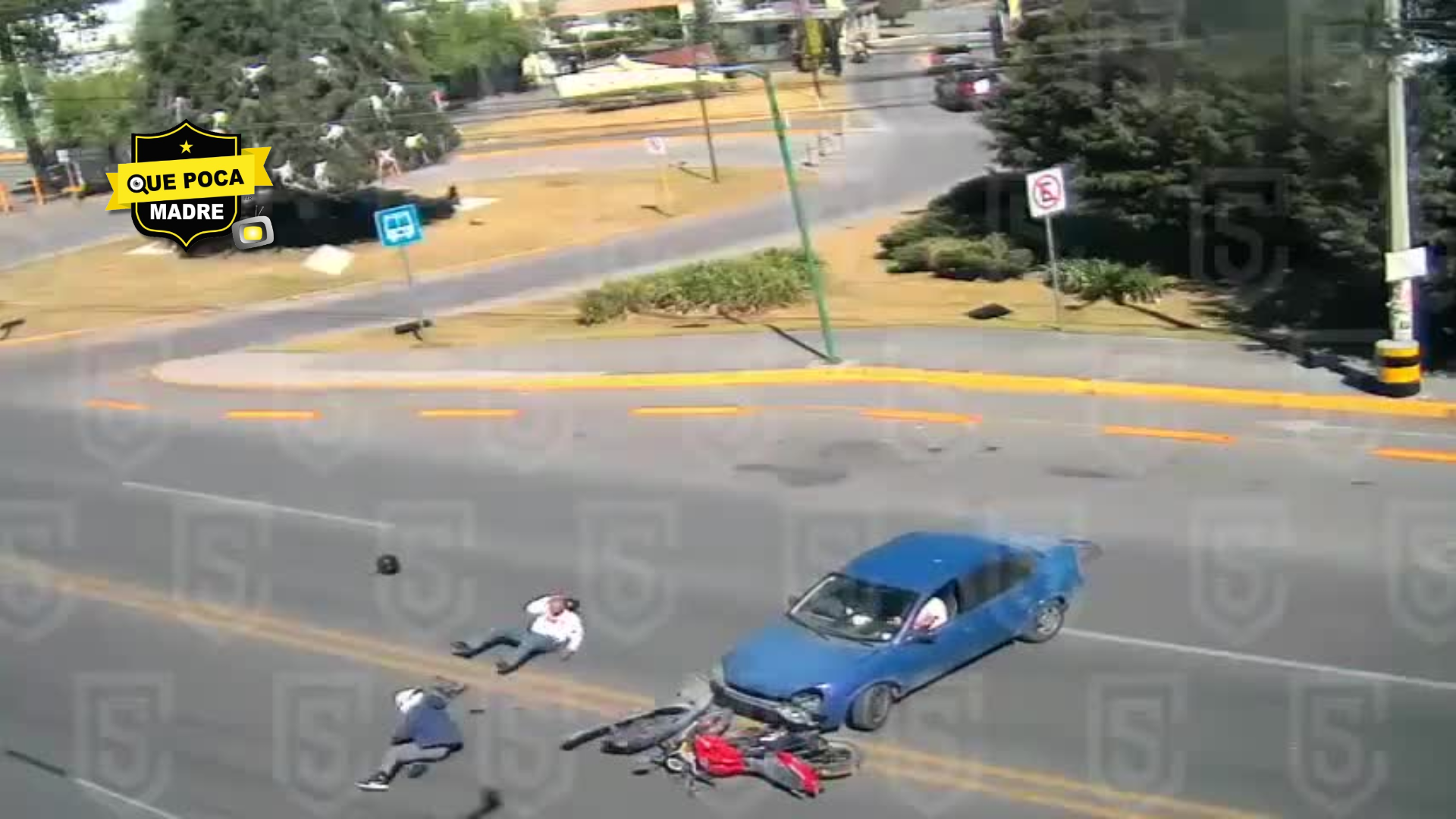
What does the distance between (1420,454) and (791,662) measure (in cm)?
975

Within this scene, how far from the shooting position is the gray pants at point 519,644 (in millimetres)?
14352

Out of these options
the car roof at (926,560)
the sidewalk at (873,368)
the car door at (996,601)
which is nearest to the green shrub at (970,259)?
the sidewalk at (873,368)

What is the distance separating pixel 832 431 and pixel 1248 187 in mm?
10719

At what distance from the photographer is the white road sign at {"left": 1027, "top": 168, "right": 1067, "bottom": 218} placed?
24484 millimetres

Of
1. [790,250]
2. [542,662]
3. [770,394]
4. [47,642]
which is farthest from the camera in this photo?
[790,250]

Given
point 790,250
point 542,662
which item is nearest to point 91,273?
point 790,250

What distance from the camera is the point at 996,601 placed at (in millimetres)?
13227

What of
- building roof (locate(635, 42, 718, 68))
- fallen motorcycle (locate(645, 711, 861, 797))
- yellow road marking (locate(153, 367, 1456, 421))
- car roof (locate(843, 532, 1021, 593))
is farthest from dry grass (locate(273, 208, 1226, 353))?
building roof (locate(635, 42, 718, 68))

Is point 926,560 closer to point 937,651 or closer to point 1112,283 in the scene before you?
point 937,651

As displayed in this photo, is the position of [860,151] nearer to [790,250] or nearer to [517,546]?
[790,250]

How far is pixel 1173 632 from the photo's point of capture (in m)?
13.6

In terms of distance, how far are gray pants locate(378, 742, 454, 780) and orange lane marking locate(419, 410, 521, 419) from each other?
39.1ft

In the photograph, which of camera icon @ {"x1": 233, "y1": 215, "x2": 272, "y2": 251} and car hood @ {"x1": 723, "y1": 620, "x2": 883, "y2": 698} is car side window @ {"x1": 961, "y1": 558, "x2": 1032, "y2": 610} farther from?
camera icon @ {"x1": 233, "y1": 215, "x2": 272, "y2": 251}

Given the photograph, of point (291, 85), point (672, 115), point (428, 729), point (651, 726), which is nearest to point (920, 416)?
point (651, 726)
